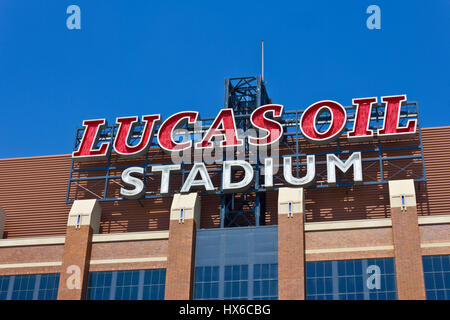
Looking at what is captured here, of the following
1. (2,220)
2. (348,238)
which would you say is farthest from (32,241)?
(348,238)

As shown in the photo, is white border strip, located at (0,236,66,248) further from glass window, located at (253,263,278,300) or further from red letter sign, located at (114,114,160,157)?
glass window, located at (253,263,278,300)

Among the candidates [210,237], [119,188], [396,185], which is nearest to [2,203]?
[119,188]

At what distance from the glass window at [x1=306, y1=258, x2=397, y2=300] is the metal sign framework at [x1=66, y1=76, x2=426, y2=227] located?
706 centimetres

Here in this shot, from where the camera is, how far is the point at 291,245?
55.7 metres

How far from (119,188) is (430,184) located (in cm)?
2651

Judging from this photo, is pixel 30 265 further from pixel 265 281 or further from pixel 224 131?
pixel 224 131

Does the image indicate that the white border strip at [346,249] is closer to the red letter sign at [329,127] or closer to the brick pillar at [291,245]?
the brick pillar at [291,245]

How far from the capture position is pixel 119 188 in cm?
6738

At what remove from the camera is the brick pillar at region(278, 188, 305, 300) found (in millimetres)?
54000

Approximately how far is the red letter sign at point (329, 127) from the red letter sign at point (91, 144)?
17548 mm

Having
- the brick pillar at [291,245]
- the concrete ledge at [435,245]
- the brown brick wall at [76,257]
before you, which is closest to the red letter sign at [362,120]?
the brick pillar at [291,245]

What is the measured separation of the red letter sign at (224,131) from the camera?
64062 mm

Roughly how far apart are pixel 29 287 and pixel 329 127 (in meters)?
27.3

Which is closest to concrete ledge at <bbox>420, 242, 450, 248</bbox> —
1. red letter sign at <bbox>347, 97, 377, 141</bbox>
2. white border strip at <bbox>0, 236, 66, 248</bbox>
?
red letter sign at <bbox>347, 97, 377, 141</bbox>
